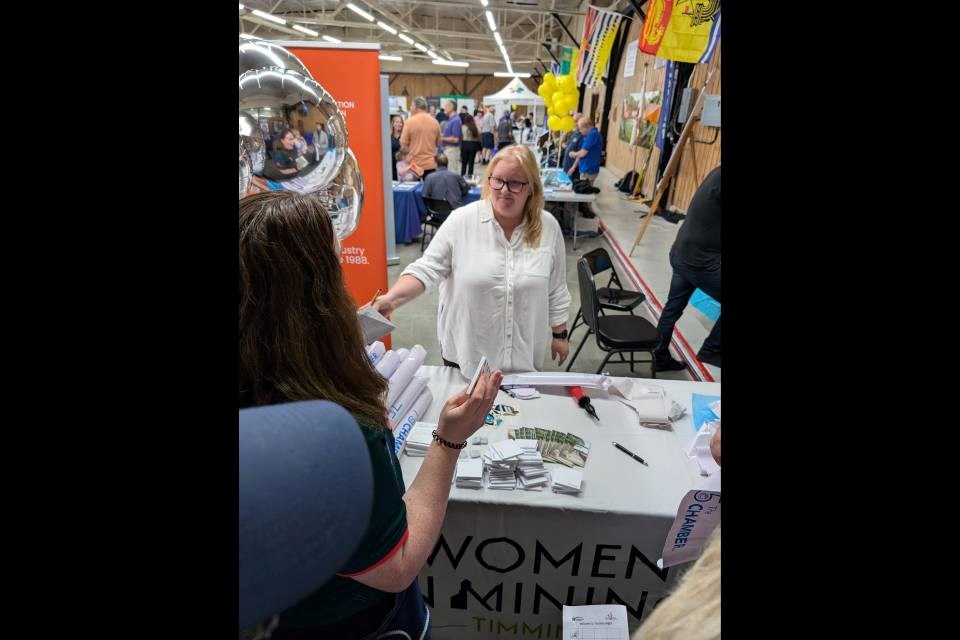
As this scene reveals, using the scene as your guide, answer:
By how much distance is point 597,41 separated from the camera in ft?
29.2

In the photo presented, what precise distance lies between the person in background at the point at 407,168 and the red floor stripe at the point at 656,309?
323 centimetres

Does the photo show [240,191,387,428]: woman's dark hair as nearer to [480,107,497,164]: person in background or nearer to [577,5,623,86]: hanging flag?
[577,5,623,86]: hanging flag

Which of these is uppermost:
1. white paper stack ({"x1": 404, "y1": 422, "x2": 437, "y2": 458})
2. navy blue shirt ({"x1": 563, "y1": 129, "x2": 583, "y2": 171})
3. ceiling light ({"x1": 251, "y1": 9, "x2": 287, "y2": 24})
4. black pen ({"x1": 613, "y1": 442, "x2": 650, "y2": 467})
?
ceiling light ({"x1": 251, "y1": 9, "x2": 287, "y2": 24})

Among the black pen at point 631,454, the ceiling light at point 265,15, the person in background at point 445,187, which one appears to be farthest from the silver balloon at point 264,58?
the ceiling light at point 265,15

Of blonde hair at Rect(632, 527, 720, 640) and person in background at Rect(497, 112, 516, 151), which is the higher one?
person in background at Rect(497, 112, 516, 151)

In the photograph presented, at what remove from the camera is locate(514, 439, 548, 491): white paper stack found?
62.1 inches

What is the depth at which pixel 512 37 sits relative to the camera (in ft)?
81.5

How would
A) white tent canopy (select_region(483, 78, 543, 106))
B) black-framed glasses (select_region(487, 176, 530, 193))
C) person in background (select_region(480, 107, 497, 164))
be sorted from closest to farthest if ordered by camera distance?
black-framed glasses (select_region(487, 176, 530, 193)) < white tent canopy (select_region(483, 78, 543, 106)) < person in background (select_region(480, 107, 497, 164))

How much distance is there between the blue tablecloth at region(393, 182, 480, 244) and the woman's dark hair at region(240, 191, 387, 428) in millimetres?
6465

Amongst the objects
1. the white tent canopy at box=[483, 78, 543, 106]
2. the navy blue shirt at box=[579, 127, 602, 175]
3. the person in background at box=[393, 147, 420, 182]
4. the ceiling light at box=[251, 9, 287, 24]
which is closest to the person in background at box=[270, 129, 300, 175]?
the person in background at box=[393, 147, 420, 182]

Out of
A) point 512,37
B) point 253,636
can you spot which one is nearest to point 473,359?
point 253,636

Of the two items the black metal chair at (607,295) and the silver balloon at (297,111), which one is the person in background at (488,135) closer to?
the black metal chair at (607,295)
